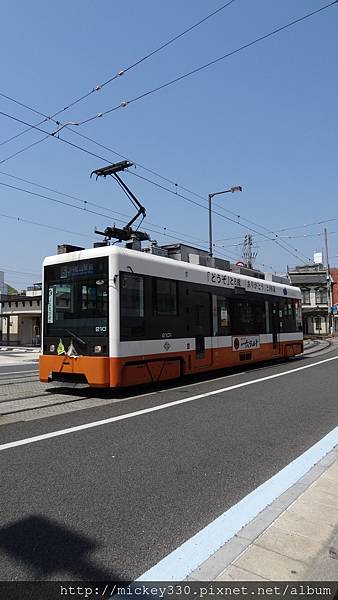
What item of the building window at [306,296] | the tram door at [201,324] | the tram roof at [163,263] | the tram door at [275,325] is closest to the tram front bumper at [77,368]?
the tram roof at [163,263]

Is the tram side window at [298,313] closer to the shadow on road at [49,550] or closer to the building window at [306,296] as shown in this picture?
the shadow on road at [49,550]

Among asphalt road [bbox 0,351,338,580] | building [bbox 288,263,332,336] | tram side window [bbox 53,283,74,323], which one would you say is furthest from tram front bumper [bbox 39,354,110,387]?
building [bbox 288,263,332,336]

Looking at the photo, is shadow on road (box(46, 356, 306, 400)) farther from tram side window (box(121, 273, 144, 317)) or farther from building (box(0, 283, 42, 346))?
building (box(0, 283, 42, 346))

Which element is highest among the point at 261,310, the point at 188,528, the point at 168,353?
the point at 261,310

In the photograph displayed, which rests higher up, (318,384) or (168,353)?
(168,353)

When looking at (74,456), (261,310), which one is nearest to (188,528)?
(74,456)

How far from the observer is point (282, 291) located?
60.0 feet

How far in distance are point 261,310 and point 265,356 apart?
5.53 feet

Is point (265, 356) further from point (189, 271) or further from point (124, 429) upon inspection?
point (124, 429)

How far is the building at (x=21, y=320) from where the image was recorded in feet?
143

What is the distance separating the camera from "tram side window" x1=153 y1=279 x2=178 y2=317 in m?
10.9

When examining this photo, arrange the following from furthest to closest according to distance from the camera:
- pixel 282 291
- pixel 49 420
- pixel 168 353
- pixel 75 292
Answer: pixel 282 291
pixel 168 353
pixel 75 292
pixel 49 420

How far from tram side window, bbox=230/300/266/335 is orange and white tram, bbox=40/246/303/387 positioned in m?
0.72

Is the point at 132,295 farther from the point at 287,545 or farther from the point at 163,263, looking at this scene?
the point at 287,545
